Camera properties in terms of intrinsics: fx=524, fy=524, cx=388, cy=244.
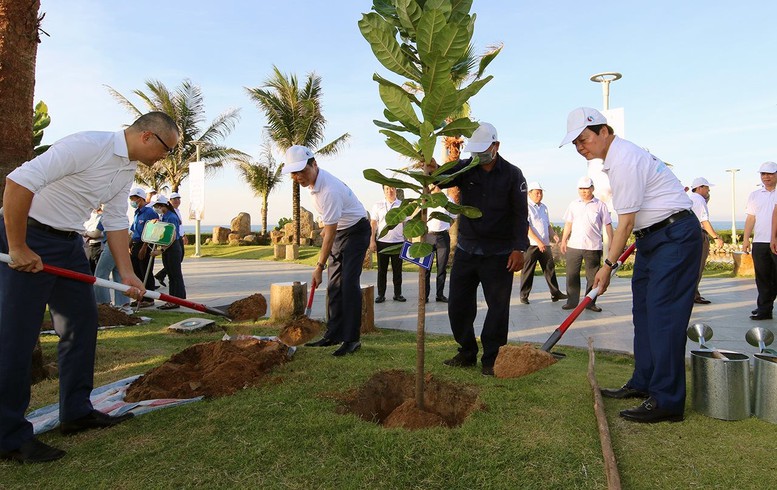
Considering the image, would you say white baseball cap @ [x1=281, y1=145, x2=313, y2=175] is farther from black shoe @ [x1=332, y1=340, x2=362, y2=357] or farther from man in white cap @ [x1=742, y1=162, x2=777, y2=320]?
man in white cap @ [x1=742, y1=162, x2=777, y2=320]

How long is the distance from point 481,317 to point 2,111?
5935 mm

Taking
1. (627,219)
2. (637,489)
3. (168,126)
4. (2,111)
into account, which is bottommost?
(637,489)

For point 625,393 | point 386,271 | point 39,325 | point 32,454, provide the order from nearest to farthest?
point 32,454 < point 39,325 < point 625,393 < point 386,271

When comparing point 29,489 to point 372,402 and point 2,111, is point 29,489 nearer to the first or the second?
point 372,402

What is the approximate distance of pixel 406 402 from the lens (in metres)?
3.42

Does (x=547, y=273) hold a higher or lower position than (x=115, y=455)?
higher

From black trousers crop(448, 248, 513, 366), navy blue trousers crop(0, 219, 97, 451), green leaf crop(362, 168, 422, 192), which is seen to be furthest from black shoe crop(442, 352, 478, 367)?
navy blue trousers crop(0, 219, 97, 451)

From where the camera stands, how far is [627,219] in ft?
10.8

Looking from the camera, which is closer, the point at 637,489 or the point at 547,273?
the point at 637,489

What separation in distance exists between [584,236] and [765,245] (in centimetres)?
242

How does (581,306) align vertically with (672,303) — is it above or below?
below

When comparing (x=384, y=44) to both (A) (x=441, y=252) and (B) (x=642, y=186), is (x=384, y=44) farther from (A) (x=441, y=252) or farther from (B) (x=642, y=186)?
(A) (x=441, y=252)

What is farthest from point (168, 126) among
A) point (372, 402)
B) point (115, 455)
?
point (372, 402)

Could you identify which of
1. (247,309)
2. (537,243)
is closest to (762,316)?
(537,243)
